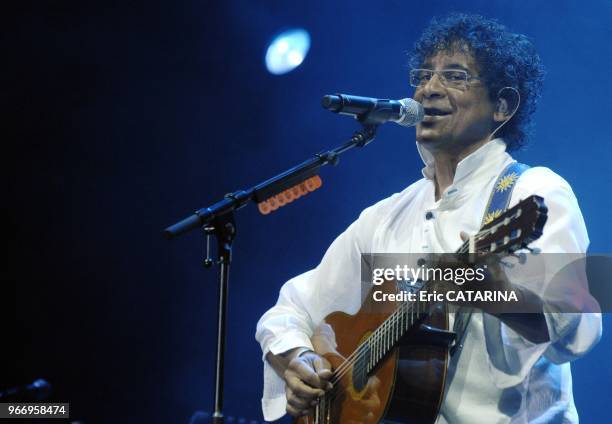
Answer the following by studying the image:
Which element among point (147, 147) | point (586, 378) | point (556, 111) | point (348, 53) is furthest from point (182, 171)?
point (586, 378)

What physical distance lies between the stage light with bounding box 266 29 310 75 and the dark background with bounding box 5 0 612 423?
0.05m

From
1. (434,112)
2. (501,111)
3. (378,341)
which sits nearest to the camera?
(378,341)

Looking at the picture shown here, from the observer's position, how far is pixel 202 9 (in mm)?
5043

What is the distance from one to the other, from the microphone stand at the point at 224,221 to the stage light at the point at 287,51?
2125mm

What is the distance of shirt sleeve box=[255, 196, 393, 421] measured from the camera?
3.35m

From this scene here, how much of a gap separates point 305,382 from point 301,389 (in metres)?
0.04

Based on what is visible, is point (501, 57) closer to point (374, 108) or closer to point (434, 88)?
point (434, 88)

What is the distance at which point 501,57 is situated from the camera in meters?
3.31

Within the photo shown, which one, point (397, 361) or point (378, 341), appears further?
point (378, 341)

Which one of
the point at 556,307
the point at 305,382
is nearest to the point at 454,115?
the point at 556,307

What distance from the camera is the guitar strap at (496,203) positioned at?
261 cm

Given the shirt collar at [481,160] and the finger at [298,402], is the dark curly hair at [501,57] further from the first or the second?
the finger at [298,402]

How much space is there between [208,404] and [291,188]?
8.52ft

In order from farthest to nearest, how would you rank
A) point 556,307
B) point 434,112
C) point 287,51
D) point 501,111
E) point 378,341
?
point 287,51 → point 501,111 → point 434,112 → point 378,341 → point 556,307
